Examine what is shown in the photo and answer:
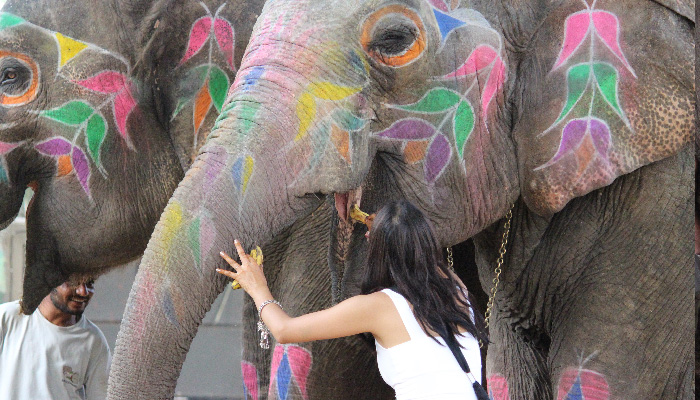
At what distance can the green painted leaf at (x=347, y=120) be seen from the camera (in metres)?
2.62

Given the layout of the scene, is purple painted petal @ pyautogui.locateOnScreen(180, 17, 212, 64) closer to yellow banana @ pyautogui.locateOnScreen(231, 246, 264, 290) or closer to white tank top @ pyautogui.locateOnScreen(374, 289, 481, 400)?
yellow banana @ pyautogui.locateOnScreen(231, 246, 264, 290)

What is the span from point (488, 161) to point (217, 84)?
1.07 metres

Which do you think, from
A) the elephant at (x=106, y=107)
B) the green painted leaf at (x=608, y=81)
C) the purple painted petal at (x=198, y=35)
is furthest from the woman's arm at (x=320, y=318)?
the purple painted petal at (x=198, y=35)

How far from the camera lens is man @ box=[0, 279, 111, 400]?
12.9 feet

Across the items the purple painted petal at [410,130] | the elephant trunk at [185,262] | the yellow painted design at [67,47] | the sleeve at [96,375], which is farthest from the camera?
the sleeve at [96,375]

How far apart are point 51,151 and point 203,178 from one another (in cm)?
133

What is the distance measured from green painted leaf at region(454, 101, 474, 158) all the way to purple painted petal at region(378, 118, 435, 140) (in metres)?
0.07

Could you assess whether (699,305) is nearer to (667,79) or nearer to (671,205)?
(671,205)

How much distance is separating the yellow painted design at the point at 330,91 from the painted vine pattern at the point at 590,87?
1.69 feet

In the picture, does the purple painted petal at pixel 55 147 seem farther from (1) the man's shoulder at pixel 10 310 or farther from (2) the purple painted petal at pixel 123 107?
(1) the man's shoulder at pixel 10 310

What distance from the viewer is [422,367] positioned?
2.52 meters

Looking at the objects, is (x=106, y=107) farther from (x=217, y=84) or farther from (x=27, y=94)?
(x=217, y=84)

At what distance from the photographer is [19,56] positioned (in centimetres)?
360

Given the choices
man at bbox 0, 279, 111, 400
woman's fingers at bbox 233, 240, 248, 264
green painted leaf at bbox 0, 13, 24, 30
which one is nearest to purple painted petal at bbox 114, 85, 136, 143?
green painted leaf at bbox 0, 13, 24, 30
